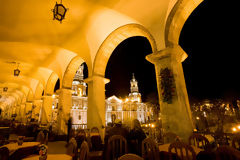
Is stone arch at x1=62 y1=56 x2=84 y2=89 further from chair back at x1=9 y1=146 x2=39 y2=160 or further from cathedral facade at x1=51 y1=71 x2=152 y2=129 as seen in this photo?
cathedral facade at x1=51 y1=71 x2=152 y2=129

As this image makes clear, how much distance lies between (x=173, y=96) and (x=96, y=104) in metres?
4.20

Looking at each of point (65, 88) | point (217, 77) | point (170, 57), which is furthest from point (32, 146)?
Answer: point (217, 77)

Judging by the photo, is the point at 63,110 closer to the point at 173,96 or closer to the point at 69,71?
the point at 69,71

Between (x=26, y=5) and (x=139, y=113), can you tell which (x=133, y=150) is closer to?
(x=26, y=5)

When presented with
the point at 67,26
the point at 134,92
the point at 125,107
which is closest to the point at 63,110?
the point at 67,26

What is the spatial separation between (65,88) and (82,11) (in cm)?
590

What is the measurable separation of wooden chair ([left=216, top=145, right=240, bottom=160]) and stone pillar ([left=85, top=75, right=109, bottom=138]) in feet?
18.5

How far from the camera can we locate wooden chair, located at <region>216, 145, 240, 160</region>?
1.30 metres

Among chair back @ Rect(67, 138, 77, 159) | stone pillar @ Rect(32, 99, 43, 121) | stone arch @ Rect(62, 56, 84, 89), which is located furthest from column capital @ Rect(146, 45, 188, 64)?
stone pillar @ Rect(32, 99, 43, 121)

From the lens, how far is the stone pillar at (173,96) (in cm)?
358

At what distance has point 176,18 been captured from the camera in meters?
4.27

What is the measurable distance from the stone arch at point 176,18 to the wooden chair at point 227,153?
11.5 feet

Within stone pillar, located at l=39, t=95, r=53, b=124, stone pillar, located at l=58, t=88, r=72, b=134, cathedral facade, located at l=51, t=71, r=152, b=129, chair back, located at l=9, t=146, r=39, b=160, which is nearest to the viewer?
chair back, located at l=9, t=146, r=39, b=160

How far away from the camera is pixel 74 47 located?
7.41 metres
